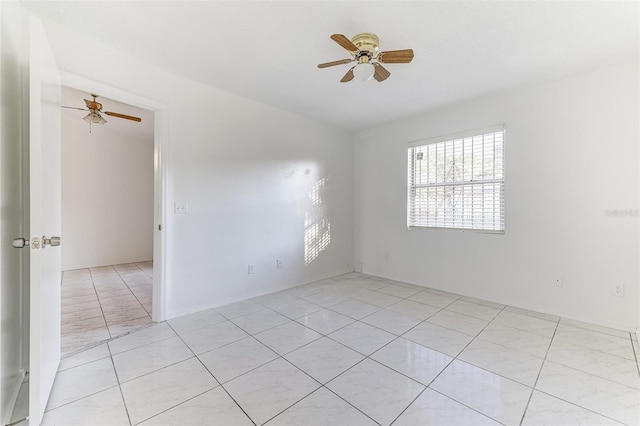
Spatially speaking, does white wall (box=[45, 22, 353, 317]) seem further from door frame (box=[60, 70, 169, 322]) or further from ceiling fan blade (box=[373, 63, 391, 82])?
ceiling fan blade (box=[373, 63, 391, 82])

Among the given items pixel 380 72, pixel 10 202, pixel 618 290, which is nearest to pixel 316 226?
pixel 380 72

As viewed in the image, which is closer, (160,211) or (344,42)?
(344,42)

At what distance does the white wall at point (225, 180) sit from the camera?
2.60 metres

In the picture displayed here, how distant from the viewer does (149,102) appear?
262cm

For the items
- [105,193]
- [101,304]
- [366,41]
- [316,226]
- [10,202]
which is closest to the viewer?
[10,202]

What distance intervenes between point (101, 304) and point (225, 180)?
2070 millimetres

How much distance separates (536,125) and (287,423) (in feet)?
12.1

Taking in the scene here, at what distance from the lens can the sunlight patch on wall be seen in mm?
4129

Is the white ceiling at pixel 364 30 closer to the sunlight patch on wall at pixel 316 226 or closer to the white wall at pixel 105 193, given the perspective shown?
the sunlight patch on wall at pixel 316 226

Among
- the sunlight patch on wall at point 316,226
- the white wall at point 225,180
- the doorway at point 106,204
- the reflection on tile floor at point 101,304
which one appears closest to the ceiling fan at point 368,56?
the white wall at point 225,180

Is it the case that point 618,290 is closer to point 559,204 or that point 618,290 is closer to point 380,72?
point 559,204

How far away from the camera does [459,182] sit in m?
3.59

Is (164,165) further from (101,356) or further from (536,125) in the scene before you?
(536,125)

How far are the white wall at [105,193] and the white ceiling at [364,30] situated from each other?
252 cm
